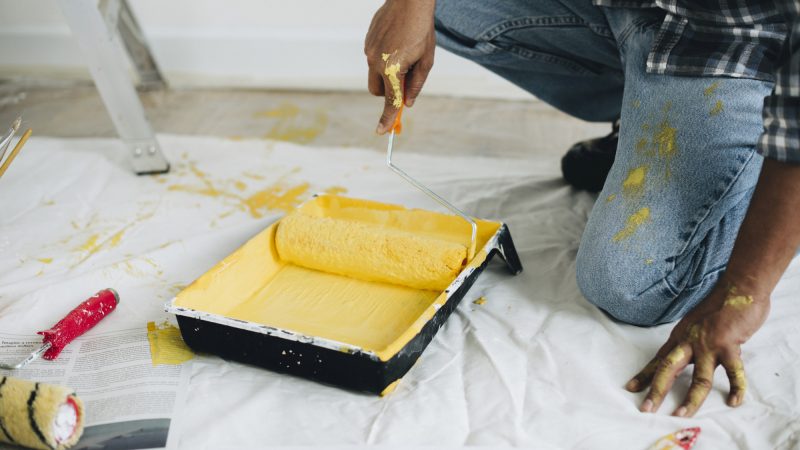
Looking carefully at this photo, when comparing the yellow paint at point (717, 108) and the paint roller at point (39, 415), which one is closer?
the paint roller at point (39, 415)

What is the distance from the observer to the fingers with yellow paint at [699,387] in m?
0.77

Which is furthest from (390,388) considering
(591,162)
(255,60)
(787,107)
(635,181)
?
(255,60)

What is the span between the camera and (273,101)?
1.90 metres

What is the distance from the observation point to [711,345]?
783mm

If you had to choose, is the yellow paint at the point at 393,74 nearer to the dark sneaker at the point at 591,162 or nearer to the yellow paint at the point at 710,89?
the yellow paint at the point at 710,89

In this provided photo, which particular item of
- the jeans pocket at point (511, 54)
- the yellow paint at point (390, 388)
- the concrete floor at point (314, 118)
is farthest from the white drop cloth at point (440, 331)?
the jeans pocket at point (511, 54)

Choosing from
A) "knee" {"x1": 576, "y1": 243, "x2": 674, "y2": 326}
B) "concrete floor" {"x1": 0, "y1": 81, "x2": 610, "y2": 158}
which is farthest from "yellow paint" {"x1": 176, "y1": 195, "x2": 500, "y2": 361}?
"concrete floor" {"x1": 0, "y1": 81, "x2": 610, "y2": 158}

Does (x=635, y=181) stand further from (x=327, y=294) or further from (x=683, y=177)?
(x=327, y=294)

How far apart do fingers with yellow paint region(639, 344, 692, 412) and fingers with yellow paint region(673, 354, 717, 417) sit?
0.02 meters

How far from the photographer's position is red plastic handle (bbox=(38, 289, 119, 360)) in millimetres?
917

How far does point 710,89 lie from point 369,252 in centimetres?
52

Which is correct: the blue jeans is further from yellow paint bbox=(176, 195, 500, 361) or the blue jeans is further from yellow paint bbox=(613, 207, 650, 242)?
yellow paint bbox=(176, 195, 500, 361)

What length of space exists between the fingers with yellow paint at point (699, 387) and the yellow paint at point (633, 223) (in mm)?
195

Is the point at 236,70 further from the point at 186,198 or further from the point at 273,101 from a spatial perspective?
the point at 186,198
